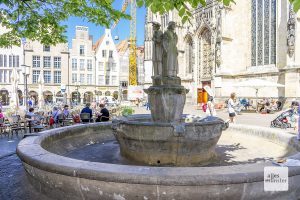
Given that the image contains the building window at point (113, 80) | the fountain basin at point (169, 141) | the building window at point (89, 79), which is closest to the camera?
the fountain basin at point (169, 141)

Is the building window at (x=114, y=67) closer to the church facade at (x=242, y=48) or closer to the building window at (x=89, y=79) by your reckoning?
the building window at (x=89, y=79)

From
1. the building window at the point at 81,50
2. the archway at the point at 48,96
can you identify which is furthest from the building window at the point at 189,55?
the archway at the point at 48,96

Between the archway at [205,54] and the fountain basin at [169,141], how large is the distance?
94.0 feet

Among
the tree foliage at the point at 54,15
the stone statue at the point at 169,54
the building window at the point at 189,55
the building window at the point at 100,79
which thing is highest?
the building window at the point at 189,55

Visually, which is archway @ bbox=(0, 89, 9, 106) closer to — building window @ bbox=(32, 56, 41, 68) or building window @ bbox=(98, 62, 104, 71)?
building window @ bbox=(32, 56, 41, 68)

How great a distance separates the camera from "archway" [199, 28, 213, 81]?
33.6m

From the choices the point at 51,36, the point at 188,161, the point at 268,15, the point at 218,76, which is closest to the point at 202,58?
the point at 218,76

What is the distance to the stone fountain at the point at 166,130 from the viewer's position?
514 centimetres

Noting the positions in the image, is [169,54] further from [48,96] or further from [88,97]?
[88,97]

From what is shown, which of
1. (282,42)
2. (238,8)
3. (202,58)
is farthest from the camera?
(202,58)

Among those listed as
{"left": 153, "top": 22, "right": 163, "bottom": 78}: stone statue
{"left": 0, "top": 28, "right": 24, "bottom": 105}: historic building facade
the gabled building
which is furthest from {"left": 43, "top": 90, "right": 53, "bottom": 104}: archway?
{"left": 153, "top": 22, "right": 163, "bottom": 78}: stone statue

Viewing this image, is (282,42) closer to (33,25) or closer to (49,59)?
(33,25)

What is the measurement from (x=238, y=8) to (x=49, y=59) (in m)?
36.3

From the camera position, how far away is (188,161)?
546 centimetres
